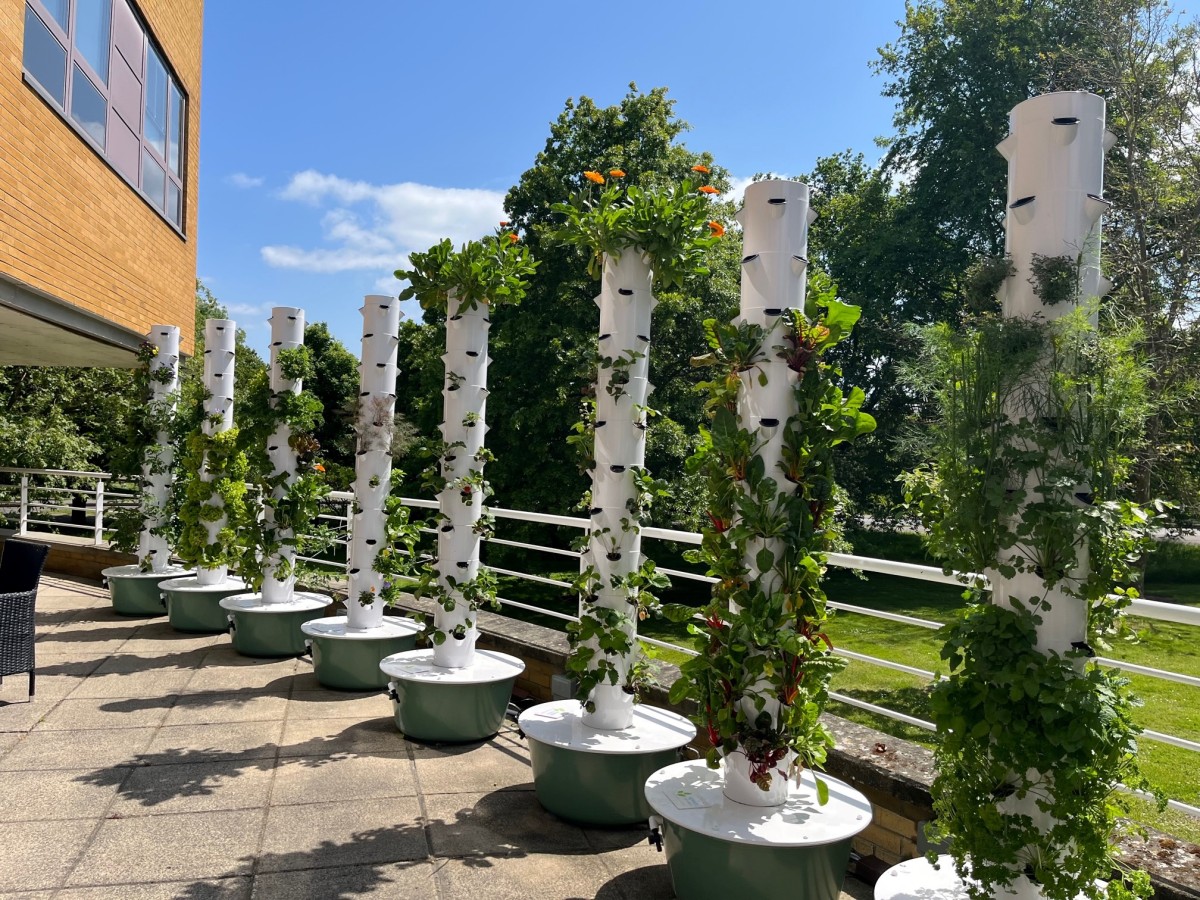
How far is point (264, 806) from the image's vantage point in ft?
12.6

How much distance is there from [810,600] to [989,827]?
36.9 inches

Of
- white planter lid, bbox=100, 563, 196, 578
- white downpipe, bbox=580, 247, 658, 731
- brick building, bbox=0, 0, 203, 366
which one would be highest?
brick building, bbox=0, 0, 203, 366

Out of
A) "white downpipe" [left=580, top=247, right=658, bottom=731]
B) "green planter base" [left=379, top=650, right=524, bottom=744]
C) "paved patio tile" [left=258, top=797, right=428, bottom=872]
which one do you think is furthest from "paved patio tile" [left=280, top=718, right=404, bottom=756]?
"white downpipe" [left=580, top=247, right=658, bottom=731]

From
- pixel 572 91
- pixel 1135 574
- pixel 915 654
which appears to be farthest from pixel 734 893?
pixel 572 91

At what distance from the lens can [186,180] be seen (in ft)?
34.0

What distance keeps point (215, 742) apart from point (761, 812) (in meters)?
3.31

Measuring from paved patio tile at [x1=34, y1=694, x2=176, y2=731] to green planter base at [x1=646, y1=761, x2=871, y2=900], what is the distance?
363 centimetres

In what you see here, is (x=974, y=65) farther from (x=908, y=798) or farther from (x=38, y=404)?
(x=38, y=404)

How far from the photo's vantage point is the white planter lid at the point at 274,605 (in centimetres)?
645

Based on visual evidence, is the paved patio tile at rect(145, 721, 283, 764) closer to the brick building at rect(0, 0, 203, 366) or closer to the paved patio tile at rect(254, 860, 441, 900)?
the paved patio tile at rect(254, 860, 441, 900)

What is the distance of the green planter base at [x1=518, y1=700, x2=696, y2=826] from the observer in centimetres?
360

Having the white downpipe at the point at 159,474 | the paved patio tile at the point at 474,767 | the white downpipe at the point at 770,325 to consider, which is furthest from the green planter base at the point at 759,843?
the white downpipe at the point at 159,474

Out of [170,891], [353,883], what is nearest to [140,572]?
[170,891]

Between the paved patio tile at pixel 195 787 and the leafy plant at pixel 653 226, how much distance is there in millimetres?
3076
